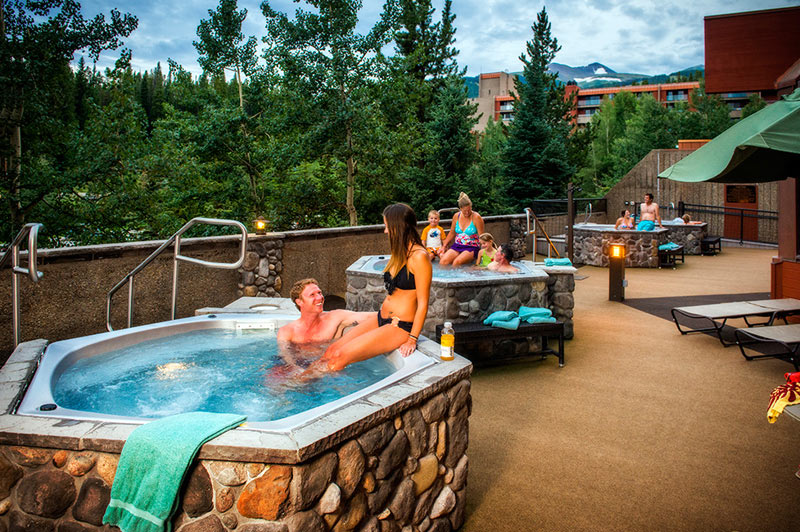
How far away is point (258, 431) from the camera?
2.12 m

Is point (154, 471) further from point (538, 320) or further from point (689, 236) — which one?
point (689, 236)

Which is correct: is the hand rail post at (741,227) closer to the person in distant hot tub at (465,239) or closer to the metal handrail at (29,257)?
the person in distant hot tub at (465,239)

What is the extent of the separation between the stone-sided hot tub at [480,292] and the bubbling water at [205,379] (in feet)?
5.80

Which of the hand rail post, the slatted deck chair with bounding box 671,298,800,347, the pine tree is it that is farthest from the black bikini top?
the hand rail post

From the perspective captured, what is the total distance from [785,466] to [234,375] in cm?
360

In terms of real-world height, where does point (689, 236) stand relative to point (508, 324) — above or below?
above

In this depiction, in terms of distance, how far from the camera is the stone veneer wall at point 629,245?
40.6ft

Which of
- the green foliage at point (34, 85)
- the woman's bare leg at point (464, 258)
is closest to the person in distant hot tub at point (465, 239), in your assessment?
the woman's bare leg at point (464, 258)

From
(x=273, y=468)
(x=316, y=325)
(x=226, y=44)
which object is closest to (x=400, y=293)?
(x=316, y=325)

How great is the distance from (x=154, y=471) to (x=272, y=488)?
1.45ft

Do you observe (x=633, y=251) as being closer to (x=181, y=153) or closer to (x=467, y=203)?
(x=467, y=203)

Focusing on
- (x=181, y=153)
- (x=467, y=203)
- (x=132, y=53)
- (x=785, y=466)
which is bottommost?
(x=785, y=466)

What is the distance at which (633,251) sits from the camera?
12500 mm

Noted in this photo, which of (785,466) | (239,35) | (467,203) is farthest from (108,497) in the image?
(239,35)
